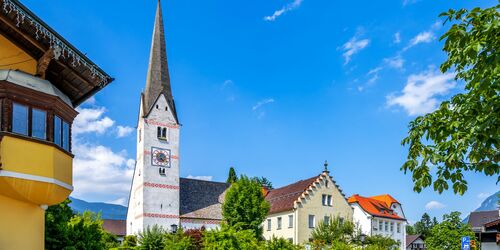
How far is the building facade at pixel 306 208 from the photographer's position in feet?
166

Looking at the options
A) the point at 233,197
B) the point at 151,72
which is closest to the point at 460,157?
the point at 233,197

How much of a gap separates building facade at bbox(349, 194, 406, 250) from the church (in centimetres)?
1643

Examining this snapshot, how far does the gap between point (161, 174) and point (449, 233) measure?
29596 mm

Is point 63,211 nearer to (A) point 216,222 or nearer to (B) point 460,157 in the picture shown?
(B) point 460,157

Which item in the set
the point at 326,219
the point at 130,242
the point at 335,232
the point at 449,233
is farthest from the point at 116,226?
the point at 449,233

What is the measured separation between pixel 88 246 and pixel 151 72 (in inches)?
1510

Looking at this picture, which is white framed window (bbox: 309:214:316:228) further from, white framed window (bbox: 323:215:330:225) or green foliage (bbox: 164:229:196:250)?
green foliage (bbox: 164:229:196:250)

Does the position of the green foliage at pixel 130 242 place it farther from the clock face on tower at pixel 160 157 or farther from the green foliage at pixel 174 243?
the clock face on tower at pixel 160 157

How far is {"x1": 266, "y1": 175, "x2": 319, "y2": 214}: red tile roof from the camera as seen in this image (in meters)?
52.1

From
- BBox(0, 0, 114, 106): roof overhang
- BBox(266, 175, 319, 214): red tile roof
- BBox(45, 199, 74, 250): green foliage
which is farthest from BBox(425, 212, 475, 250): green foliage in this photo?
BBox(0, 0, 114, 106): roof overhang

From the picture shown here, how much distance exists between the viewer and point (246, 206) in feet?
152

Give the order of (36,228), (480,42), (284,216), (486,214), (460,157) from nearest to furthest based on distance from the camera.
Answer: (480,42) < (460,157) < (36,228) < (284,216) < (486,214)

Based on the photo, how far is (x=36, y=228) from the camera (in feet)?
32.2

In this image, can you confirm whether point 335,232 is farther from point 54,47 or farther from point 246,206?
point 54,47
